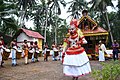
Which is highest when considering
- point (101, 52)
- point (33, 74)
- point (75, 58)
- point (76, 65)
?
point (75, 58)

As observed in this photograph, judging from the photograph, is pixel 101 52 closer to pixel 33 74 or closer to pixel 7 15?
pixel 33 74

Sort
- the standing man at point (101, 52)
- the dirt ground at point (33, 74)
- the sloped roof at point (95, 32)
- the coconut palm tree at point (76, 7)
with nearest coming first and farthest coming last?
1. the dirt ground at point (33, 74)
2. the standing man at point (101, 52)
3. the sloped roof at point (95, 32)
4. the coconut palm tree at point (76, 7)

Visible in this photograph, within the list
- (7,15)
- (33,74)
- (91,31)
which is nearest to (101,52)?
(91,31)

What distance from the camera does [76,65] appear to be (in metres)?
6.91

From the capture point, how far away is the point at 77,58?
22.9 feet

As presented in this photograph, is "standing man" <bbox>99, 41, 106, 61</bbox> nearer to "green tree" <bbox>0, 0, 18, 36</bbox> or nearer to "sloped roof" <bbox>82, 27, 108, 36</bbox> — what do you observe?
"sloped roof" <bbox>82, 27, 108, 36</bbox>

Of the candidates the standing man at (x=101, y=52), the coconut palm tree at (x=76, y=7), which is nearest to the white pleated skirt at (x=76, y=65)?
the standing man at (x=101, y=52)

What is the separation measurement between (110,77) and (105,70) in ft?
0.77

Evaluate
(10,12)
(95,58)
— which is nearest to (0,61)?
(95,58)

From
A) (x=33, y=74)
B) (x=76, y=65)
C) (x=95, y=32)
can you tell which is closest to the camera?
(x=76, y=65)

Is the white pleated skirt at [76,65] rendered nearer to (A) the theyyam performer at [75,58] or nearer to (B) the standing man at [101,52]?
(A) the theyyam performer at [75,58]

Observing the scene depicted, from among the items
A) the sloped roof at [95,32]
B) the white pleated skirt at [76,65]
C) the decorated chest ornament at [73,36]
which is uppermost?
the decorated chest ornament at [73,36]

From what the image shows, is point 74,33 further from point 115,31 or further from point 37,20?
point 37,20

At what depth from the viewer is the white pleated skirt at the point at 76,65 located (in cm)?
695
